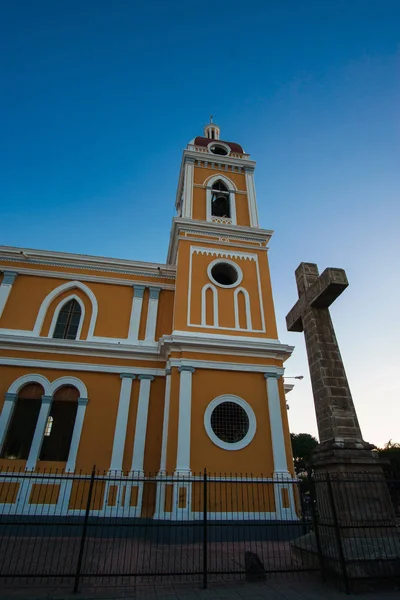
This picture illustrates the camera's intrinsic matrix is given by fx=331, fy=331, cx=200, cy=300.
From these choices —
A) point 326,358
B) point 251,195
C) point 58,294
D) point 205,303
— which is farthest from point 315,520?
point 251,195

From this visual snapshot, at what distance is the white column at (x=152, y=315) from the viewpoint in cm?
1425

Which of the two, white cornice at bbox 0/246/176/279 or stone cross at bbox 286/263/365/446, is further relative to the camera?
white cornice at bbox 0/246/176/279

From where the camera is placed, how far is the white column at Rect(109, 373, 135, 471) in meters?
11.4

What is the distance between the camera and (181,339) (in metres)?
12.1

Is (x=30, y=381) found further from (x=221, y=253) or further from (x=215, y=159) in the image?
(x=215, y=159)

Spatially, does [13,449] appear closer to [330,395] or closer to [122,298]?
[122,298]

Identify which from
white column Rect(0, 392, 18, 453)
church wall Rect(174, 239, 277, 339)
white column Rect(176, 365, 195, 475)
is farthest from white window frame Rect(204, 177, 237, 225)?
white column Rect(0, 392, 18, 453)

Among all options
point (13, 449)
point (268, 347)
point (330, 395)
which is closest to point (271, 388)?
point (268, 347)

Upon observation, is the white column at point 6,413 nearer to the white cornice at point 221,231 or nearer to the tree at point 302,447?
the white cornice at point 221,231

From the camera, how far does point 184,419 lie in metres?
10.9

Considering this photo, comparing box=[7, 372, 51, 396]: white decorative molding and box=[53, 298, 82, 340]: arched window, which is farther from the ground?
box=[53, 298, 82, 340]: arched window

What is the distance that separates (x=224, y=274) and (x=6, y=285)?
960 centimetres

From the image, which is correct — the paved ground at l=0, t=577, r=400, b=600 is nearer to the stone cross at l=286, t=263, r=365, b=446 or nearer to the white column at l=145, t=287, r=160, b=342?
the stone cross at l=286, t=263, r=365, b=446

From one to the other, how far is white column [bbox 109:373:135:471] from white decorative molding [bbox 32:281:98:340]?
8.28 feet
